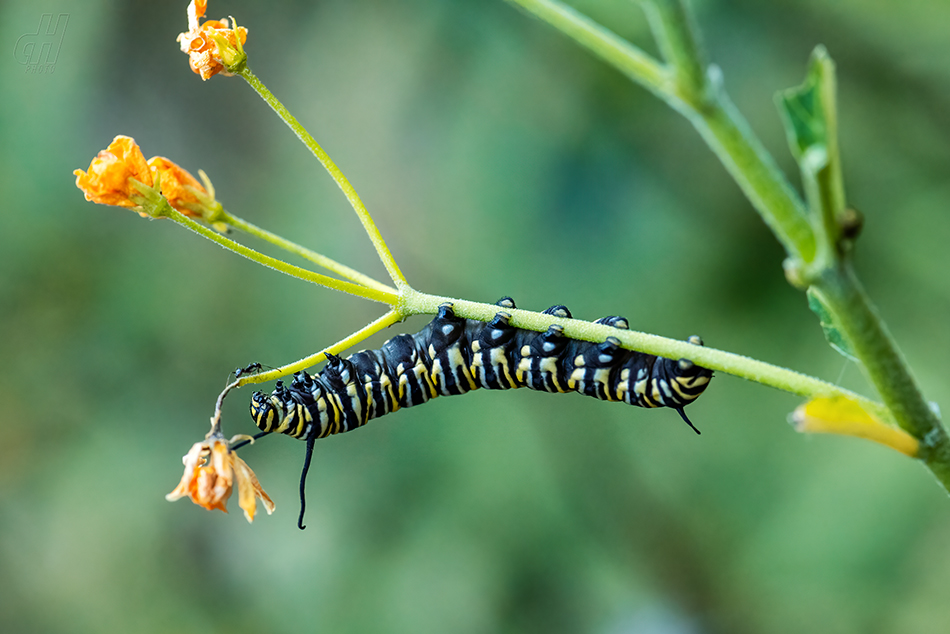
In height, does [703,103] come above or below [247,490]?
above

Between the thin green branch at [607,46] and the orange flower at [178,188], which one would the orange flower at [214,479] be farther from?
the thin green branch at [607,46]

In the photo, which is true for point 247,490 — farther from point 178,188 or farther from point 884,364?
point 884,364

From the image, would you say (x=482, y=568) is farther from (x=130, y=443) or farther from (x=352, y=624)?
(x=130, y=443)

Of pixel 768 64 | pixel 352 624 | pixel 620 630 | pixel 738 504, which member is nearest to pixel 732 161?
pixel 768 64

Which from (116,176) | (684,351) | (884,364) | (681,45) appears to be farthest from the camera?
(116,176)

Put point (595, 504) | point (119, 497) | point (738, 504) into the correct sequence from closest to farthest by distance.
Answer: point (738, 504) < point (595, 504) < point (119, 497)

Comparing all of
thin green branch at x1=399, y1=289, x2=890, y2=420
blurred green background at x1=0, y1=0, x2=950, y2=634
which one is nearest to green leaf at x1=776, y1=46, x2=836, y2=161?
thin green branch at x1=399, y1=289, x2=890, y2=420

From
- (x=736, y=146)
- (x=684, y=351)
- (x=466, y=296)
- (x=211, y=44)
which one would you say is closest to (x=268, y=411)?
(x=211, y=44)
